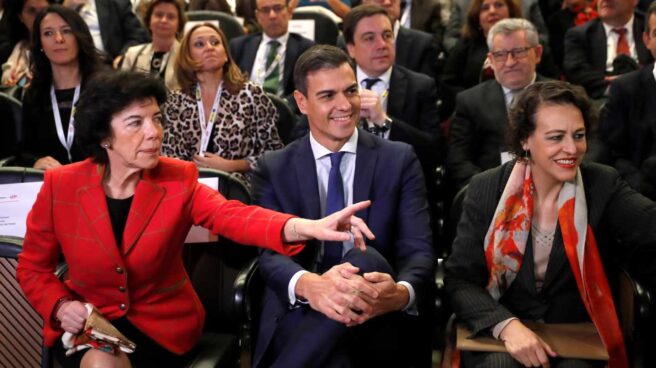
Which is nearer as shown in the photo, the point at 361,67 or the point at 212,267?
the point at 212,267

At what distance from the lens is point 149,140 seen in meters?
2.71

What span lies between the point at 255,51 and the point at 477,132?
193 centimetres

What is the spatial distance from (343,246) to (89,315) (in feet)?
2.84

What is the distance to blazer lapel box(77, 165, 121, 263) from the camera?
8.75 ft

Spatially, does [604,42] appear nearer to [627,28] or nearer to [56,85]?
[627,28]

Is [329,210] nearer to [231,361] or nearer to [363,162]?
[363,162]

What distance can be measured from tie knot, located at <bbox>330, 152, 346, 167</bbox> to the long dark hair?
1870 millimetres

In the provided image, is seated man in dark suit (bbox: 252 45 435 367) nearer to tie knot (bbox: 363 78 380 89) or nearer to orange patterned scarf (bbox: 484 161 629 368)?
orange patterned scarf (bbox: 484 161 629 368)

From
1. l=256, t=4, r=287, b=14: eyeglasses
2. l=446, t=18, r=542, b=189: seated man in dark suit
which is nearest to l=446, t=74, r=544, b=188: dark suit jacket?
l=446, t=18, r=542, b=189: seated man in dark suit

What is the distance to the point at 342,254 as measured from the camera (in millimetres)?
2938

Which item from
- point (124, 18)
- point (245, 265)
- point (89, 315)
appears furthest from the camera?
point (124, 18)

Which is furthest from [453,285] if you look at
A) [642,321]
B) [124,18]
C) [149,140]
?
[124,18]

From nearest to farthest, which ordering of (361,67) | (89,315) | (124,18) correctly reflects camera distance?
(89,315)
(361,67)
(124,18)

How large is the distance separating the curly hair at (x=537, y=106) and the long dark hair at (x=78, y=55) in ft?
7.86
